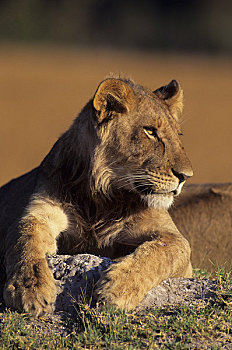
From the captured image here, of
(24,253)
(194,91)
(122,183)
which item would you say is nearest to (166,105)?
(122,183)

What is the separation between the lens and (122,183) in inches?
180

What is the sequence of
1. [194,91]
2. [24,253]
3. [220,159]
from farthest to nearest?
1. [194,91]
2. [220,159]
3. [24,253]

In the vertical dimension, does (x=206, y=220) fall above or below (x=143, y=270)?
below

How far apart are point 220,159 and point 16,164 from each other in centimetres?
584

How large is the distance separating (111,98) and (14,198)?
162 centimetres

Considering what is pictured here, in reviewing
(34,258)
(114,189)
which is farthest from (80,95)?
(34,258)

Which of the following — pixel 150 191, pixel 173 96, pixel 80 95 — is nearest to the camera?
pixel 150 191

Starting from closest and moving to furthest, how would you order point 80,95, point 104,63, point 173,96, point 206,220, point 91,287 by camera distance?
point 91,287 < point 173,96 < point 206,220 < point 80,95 < point 104,63

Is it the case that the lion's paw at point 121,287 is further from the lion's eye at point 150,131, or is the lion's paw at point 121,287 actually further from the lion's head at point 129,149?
the lion's eye at point 150,131

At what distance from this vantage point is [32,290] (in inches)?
145

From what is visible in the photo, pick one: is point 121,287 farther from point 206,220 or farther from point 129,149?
point 206,220

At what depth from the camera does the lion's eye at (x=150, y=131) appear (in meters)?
4.54

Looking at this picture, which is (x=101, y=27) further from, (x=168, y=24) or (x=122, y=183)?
(x=122, y=183)

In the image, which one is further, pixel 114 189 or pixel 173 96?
pixel 173 96
